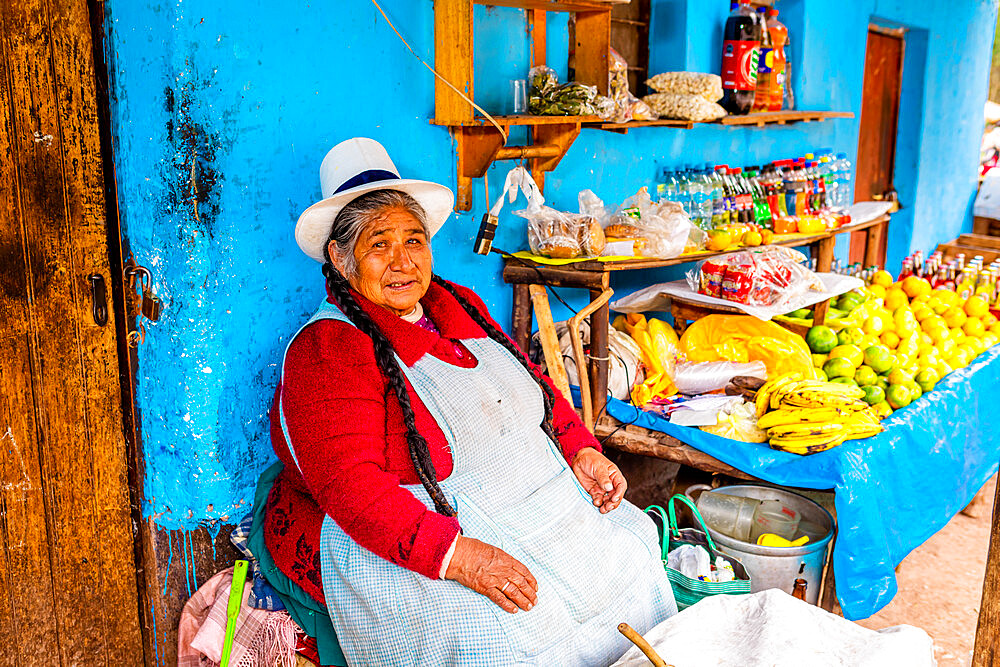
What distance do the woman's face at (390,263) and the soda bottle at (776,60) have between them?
117 inches

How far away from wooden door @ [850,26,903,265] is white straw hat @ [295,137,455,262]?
16.8 ft

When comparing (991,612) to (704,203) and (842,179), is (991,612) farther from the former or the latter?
(842,179)

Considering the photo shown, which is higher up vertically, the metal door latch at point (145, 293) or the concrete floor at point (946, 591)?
the metal door latch at point (145, 293)

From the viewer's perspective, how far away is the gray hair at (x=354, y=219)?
2283 millimetres

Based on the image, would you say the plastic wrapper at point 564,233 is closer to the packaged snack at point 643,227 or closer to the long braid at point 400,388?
the packaged snack at point 643,227

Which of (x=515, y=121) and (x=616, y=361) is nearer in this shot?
(x=515, y=121)

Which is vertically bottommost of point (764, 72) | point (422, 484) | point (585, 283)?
point (422, 484)

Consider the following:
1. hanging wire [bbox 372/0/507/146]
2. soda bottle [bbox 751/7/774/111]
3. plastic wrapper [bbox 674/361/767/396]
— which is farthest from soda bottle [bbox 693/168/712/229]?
hanging wire [bbox 372/0/507/146]

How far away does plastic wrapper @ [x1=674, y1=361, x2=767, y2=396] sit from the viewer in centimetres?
355

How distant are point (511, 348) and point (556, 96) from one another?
1015 millimetres

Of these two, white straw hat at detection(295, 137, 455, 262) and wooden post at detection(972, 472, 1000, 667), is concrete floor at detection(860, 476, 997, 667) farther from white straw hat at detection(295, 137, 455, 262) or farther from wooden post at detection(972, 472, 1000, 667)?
white straw hat at detection(295, 137, 455, 262)

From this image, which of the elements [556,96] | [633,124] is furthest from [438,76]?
[633,124]

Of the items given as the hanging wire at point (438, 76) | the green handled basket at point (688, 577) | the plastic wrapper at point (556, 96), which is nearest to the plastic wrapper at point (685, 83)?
the plastic wrapper at point (556, 96)

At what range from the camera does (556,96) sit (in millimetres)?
2988
